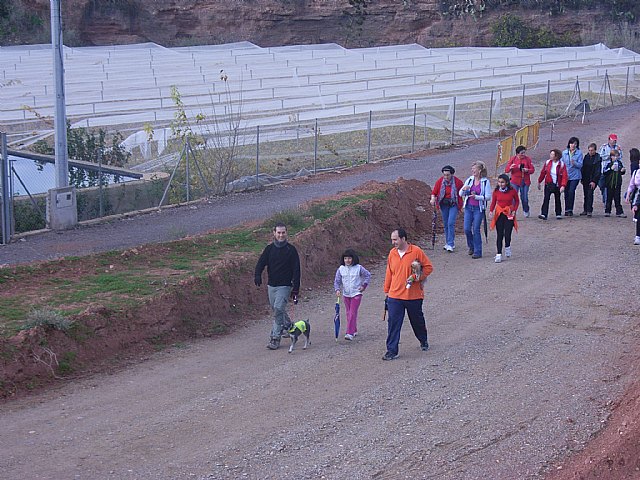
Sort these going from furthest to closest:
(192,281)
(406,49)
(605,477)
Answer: (406,49) → (192,281) → (605,477)

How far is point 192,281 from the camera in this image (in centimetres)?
1289

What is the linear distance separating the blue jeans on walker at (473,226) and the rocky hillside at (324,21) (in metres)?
50.2

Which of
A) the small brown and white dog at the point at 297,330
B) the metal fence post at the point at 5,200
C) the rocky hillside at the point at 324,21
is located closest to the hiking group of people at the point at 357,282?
the small brown and white dog at the point at 297,330

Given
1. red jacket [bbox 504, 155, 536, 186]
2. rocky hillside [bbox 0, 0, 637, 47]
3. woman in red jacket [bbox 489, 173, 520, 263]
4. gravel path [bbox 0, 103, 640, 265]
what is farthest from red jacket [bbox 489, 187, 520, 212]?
rocky hillside [bbox 0, 0, 637, 47]

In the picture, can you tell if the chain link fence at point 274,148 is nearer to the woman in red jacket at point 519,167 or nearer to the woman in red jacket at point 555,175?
the woman in red jacket at point 519,167

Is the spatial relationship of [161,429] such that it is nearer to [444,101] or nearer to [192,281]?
[192,281]

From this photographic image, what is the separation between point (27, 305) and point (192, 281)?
2.36 meters

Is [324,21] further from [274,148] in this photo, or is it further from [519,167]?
[519,167]

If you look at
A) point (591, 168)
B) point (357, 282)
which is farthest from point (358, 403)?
point (591, 168)

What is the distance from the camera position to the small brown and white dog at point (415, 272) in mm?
10648

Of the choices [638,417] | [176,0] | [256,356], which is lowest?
[256,356]

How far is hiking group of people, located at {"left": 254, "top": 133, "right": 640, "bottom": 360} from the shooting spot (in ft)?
35.5

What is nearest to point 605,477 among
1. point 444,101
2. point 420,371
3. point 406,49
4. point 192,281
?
point 420,371

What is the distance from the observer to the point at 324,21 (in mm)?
67250
